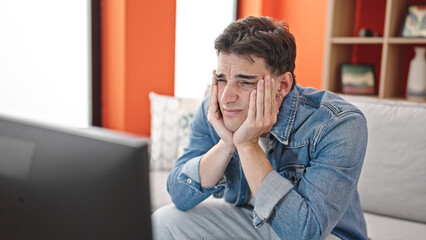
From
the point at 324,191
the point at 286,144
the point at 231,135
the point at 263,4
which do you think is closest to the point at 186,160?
the point at 231,135

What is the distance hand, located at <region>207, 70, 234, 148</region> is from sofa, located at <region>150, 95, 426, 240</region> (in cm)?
68

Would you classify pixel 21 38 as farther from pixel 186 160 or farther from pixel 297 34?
pixel 297 34

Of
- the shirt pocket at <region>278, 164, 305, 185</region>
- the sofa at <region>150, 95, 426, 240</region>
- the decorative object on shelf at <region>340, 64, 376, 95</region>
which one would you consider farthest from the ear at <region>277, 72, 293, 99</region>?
the decorative object on shelf at <region>340, 64, 376, 95</region>

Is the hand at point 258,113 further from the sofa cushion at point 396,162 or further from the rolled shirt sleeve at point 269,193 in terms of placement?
the sofa cushion at point 396,162

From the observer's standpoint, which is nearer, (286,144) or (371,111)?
(286,144)

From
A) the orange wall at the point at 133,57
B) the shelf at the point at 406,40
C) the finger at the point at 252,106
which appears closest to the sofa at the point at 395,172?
the finger at the point at 252,106

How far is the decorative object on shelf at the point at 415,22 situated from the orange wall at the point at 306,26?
3.15ft

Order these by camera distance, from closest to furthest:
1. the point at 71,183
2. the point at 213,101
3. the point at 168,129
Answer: the point at 71,183
the point at 213,101
the point at 168,129

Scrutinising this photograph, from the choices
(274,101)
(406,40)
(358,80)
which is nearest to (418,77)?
(406,40)

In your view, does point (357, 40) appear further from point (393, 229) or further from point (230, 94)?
point (230, 94)

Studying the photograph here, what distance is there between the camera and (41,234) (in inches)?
20.0

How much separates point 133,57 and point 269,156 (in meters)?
1.45

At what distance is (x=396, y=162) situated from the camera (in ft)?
5.07

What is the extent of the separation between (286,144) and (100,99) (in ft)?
5.55
